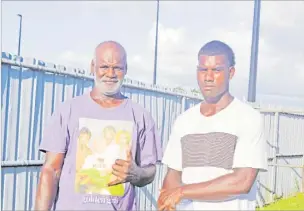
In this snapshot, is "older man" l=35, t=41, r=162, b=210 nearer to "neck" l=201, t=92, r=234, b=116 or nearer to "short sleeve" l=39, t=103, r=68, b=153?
"short sleeve" l=39, t=103, r=68, b=153

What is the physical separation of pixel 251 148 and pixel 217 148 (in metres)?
0.21

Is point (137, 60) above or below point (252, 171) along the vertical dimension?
above

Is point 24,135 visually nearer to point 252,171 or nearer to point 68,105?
point 68,105

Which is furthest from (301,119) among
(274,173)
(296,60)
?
(296,60)

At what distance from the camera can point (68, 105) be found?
12.9ft

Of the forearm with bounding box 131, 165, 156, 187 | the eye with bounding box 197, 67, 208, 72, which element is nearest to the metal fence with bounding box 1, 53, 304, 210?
the forearm with bounding box 131, 165, 156, 187

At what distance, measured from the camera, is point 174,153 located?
153 inches

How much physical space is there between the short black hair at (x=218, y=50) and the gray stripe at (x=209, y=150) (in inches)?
18.0

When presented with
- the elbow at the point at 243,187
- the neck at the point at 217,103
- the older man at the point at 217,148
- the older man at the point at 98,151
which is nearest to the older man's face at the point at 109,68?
the older man at the point at 98,151

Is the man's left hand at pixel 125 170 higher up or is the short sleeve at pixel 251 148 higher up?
the short sleeve at pixel 251 148

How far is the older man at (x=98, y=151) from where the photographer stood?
3.87m

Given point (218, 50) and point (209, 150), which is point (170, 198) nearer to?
point (209, 150)

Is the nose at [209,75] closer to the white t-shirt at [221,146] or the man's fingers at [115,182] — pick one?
the white t-shirt at [221,146]

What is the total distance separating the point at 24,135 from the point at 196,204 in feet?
6.07
